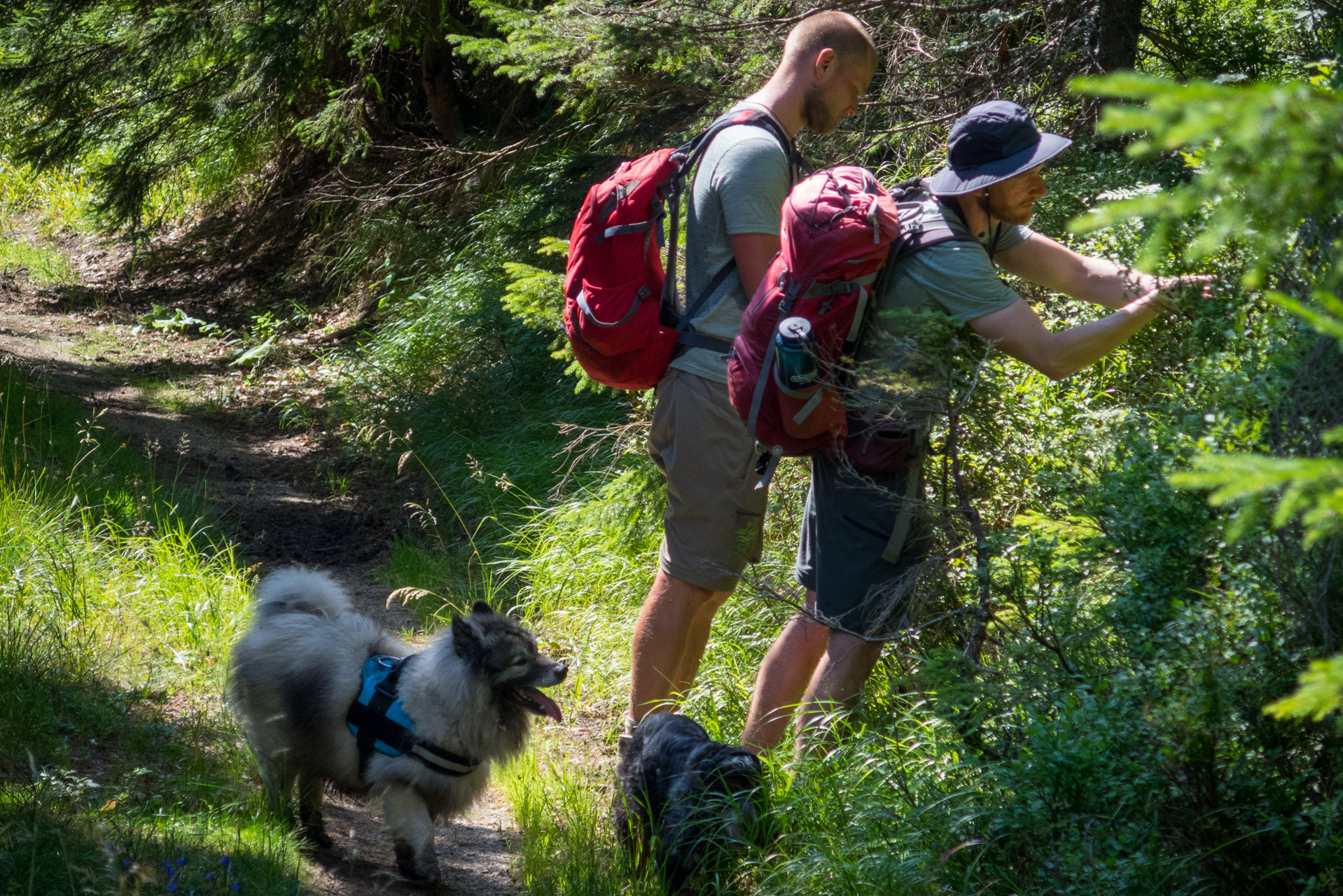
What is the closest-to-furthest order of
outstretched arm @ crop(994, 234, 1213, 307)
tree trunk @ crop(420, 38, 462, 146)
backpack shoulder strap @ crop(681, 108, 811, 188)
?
outstretched arm @ crop(994, 234, 1213, 307) < backpack shoulder strap @ crop(681, 108, 811, 188) < tree trunk @ crop(420, 38, 462, 146)

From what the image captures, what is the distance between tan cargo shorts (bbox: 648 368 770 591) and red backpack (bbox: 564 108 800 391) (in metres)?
0.14

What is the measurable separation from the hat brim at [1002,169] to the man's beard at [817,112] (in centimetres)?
72

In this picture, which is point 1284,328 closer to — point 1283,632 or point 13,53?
point 1283,632

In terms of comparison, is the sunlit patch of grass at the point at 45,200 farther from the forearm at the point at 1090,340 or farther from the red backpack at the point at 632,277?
the forearm at the point at 1090,340

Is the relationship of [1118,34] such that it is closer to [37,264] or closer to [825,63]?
[825,63]

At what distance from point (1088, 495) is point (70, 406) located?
27.0 feet

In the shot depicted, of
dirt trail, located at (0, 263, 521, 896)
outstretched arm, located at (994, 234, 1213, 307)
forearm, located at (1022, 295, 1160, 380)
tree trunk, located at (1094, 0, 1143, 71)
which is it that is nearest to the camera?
forearm, located at (1022, 295, 1160, 380)

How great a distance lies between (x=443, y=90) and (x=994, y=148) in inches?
389

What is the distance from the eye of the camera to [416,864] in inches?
148

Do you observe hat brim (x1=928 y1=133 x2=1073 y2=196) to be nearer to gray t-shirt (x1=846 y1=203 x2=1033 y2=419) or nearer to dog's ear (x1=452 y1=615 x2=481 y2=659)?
gray t-shirt (x1=846 y1=203 x2=1033 y2=419)

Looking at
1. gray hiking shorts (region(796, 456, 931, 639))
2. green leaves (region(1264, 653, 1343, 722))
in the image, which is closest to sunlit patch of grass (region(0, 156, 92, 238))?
gray hiking shorts (region(796, 456, 931, 639))

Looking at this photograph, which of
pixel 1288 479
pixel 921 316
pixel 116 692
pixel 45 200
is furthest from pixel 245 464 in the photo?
pixel 45 200

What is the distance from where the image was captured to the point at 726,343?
12.6 feet

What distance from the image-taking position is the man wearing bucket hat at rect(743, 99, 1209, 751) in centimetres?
308
